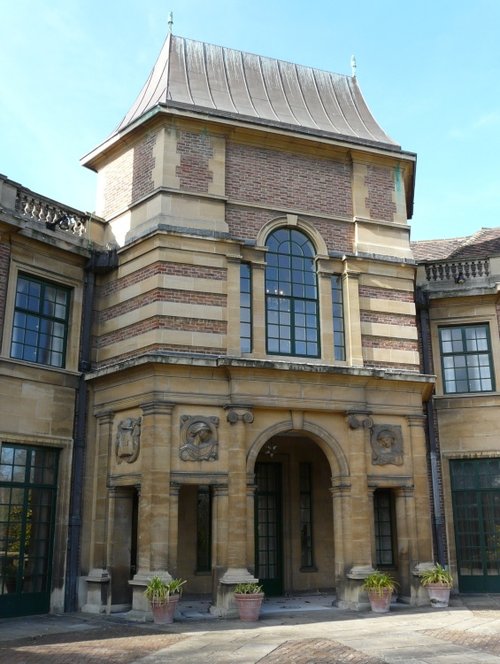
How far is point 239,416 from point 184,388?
1.22 m

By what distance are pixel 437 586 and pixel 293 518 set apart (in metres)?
3.93

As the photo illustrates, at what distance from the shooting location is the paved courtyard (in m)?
9.58

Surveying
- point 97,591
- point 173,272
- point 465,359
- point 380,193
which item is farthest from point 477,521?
point 173,272

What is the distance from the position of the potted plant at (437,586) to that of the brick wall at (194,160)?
9.37 meters

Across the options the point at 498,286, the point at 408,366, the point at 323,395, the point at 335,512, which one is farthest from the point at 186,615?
the point at 498,286

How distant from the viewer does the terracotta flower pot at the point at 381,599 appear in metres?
13.5

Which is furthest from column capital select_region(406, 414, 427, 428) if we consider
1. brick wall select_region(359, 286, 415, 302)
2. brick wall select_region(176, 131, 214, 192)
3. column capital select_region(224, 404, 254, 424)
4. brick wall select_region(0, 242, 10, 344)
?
A: brick wall select_region(0, 242, 10, 344)

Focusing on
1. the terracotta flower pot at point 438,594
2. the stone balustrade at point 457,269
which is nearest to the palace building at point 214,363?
the terracotta flower pot at point 438,594

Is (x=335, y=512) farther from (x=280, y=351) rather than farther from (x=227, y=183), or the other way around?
(x=227, y=183)

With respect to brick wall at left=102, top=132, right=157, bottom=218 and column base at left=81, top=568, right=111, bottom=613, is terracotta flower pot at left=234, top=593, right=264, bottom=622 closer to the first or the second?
column base at left=81, top=568, right=111, bottom=613

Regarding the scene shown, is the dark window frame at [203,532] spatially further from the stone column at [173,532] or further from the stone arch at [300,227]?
the stone arch at [300,227]

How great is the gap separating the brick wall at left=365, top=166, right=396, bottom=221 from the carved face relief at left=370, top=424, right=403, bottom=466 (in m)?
5.09

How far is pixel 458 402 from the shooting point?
1816 centimetres

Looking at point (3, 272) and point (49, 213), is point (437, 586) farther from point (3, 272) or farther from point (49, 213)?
point (49, 213)
